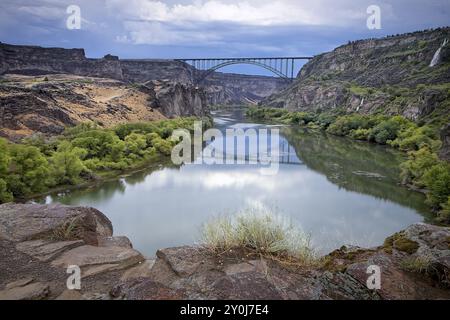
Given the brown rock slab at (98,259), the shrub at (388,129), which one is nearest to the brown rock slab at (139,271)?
the brown rock slab at (98,259)

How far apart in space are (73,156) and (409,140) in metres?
35.6

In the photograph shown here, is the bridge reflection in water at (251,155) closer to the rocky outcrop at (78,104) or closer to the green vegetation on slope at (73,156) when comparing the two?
the green vegetation on slope at (73,156)

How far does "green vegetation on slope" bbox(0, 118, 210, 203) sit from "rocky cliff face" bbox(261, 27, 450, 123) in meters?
35.3

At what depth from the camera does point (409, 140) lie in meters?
44.2

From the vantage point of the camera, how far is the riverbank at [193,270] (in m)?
5.09

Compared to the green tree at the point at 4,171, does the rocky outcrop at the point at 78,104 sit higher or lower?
higher

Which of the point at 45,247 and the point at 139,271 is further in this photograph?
the point at 45,247

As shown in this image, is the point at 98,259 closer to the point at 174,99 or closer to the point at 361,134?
the point at 361,134

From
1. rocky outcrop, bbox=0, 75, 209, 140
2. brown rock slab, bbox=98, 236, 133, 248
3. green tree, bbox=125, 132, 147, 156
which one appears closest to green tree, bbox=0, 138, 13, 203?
rocky outcrop, bbox=0, 75, 209, 140

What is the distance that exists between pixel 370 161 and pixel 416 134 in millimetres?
9556

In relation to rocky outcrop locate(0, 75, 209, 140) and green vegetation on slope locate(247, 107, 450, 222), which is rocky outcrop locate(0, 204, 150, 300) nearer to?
green vegetation on slope locate(247, 107, 450, 222)

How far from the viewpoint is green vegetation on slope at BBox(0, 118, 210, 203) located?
22219 mm

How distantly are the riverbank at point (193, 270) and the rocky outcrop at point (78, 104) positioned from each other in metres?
30.2

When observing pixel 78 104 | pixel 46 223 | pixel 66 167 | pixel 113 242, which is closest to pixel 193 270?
pixel 113 242
